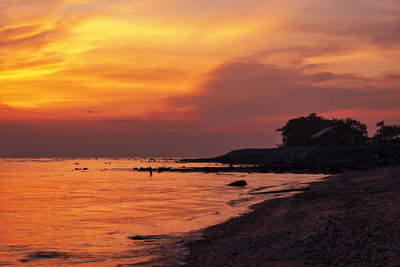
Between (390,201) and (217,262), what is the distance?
1071 centimetres

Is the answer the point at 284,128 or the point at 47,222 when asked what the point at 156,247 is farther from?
the point at 284,128

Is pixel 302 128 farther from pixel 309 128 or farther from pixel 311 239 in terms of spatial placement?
pixel 311 239

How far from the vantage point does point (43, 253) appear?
14.0 m

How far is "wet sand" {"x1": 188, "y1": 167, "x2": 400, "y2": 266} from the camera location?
1038 centimetres

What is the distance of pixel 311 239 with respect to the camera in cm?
1253

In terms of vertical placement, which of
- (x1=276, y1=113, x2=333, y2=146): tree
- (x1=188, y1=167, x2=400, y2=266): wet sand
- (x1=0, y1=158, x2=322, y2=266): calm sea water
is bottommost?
(x1=0, y1=158, x2=322, y2=266): calm sea water

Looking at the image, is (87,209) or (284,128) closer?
(87,209)

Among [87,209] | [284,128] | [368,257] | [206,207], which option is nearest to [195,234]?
[368,257]

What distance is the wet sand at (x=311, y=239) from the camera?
34.1 ft

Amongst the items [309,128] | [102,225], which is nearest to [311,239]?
[102,225]

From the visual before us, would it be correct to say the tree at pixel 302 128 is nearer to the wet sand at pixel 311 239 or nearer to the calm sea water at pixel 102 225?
the calm sea water at pixel 102 225

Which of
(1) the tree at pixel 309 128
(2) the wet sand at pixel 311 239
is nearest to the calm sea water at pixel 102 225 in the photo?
(2) the wet sand at pixel 311 239

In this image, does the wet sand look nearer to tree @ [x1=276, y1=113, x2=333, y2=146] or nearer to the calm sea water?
the calm sea water

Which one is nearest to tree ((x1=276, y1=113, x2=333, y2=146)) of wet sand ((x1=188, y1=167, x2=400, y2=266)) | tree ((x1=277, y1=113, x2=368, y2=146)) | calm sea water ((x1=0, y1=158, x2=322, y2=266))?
tree ((x1=277, y1=113, x2=368, y2=146))
